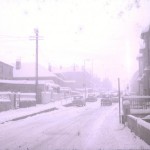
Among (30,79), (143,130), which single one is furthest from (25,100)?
(30,79)

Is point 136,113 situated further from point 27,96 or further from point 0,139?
point 27,96

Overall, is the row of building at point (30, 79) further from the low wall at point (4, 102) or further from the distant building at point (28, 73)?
the low wall at point (4, 102)

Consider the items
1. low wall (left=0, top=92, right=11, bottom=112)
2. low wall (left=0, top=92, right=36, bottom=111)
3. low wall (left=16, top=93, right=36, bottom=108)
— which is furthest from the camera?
low wall (left=16, top=93, right=36, bottom=108)

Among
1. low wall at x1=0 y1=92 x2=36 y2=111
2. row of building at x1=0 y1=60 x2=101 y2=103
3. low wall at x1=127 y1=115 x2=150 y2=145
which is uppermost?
row of building at x1=0 y1=60 x2=101 y2=103

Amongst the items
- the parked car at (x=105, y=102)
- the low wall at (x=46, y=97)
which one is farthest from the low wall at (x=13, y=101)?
the parked car at (x=105, y=102)

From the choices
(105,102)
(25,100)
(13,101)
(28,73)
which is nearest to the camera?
(13,101)

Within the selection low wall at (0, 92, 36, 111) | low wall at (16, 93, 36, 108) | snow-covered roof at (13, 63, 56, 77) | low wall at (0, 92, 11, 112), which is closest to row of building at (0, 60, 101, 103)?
snow-covered roof at (13, 63, 56, 77)

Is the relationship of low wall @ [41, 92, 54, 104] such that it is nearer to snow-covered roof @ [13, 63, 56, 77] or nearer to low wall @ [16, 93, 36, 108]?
low wall @ [16, 93, 36, 108]

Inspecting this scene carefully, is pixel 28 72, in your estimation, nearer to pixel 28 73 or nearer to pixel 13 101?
pixel 28 73

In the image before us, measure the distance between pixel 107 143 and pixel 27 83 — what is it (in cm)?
4806

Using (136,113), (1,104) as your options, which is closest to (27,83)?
(1,104)

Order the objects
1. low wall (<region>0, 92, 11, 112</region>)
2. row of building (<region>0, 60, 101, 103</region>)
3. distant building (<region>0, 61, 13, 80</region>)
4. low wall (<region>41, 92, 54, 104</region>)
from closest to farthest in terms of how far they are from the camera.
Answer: low wall (<region>0, 92, 11, 112</region>)
low wall (<region>41, 92, 54, 104</region>)
row of building (<region>0, 60, 101, 103</region>)
distant building (<region>0, 61, 13, 80</region>)

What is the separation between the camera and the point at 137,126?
14.7 metres

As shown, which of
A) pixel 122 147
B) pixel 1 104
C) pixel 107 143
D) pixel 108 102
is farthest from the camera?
pixel 108 102
